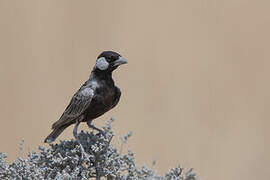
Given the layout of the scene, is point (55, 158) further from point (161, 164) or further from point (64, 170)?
point (161, 164)

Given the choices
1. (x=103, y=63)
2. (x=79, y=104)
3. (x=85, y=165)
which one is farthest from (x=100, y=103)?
(x=85, y=165)

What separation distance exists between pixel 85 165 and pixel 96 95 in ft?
1.36

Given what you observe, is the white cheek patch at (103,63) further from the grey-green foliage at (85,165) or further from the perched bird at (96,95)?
the grey-green foliage at (85,165)

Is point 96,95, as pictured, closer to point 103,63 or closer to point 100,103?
point 100,103

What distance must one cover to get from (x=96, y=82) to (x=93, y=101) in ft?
0.38

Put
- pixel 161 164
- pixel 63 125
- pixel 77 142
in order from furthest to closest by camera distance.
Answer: pixel 161 164 < pixel 63 125 < pixel 77 142

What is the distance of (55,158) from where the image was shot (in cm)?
294

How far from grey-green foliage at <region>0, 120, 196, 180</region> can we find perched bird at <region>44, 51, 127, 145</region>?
0.55ft

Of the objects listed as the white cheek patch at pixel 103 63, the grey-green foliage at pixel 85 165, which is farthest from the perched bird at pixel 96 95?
the grey-green foliage at pixel 85 165

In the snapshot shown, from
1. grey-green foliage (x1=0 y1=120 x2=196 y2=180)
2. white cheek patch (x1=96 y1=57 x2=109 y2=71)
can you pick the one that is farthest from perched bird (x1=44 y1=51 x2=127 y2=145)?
grey-green foliage (x1=0 y1=120 x2=196 y2=180)

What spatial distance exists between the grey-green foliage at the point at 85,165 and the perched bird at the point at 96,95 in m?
0.17

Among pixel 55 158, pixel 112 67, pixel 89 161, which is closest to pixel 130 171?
pixel 89 161

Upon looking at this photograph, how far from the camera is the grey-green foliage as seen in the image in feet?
9.30

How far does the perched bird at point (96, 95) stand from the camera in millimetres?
3156
